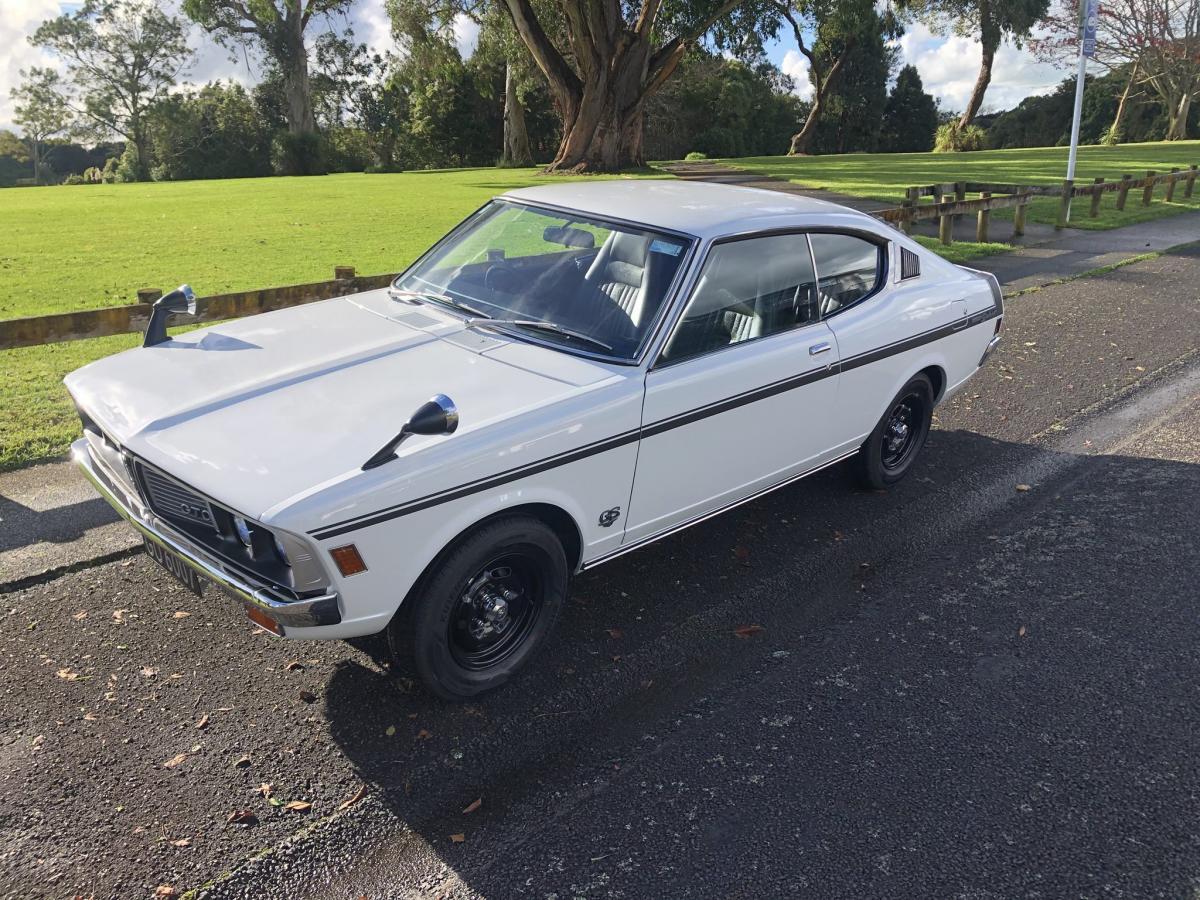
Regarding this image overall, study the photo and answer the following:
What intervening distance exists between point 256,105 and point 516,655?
58.7 m

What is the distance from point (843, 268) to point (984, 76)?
49427 mm

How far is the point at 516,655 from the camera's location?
3594 mm

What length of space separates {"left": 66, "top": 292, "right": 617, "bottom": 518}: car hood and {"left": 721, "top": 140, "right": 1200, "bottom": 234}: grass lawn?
16.0 m

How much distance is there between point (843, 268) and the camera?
15.7ft

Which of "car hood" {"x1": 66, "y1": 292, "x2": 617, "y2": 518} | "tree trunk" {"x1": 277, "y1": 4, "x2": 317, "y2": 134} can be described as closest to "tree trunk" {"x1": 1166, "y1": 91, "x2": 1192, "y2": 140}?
"tree trunk" {"x1": 277, "y1": 4, "x2": 317, "y2": 134}

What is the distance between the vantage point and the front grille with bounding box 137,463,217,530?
10.2 feet

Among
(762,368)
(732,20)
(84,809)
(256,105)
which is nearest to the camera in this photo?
(84,809)

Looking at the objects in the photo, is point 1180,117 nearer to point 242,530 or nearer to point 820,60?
point 820,60

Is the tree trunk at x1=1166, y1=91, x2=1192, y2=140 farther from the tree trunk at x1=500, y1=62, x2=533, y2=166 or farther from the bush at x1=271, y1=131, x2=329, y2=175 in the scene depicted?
the bush at x1=271, y1=131, x2=329, y2=175

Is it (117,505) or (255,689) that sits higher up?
(117,505)

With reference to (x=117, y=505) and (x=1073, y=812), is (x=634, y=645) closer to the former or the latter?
(x=1073, y=812)

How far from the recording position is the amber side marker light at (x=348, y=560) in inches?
113

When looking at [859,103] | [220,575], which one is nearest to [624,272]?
[220,575]

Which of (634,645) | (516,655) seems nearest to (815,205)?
(634,645)
